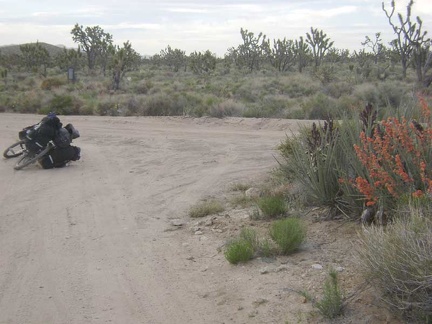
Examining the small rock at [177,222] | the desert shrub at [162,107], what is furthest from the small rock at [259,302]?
the desert shrub at [162,107]

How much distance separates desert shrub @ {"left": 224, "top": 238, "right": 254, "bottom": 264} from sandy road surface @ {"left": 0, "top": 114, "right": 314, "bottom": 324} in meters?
0.11

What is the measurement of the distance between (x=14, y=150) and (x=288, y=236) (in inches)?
381

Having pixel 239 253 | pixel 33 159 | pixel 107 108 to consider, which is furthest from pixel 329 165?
pixel 107 108

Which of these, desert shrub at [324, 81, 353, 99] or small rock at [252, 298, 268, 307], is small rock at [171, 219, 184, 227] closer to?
small rock at [252, 298, 268, 307]

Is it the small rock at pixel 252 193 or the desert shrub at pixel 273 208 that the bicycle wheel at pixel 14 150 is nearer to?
the small rock at pixel 252 193

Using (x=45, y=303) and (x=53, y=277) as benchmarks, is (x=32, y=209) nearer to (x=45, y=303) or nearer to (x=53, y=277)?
(x=53, y=277)

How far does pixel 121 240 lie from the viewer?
696cm

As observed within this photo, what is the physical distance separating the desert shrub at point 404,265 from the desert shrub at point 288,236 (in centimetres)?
128

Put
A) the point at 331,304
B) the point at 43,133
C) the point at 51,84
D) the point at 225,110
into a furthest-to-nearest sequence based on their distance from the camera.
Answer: the point at 51,84, the point at 225,110, the point at 43,133, the point at 331,304

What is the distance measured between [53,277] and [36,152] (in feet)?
21.2

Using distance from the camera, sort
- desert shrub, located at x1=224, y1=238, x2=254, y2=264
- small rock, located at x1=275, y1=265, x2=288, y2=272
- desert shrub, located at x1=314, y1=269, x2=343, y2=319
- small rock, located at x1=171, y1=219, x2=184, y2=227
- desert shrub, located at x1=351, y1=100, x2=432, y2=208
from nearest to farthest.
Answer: desert shrub, located at x1=314, y1=269, x2=343, y2=319 → desert shrub, located at x1=351, y1=100, x2=432, y2=208 → small rock, located at x1=275, y1=265, x2=288, y2=272 → desert shrub, located at x1=224, y1=238, x2=254, y2=264 → small rock, located at x1=171, y1=219, x2=184, y2=227

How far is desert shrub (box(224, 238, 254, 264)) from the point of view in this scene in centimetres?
574

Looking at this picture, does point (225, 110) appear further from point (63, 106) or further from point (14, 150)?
point (14, 150)

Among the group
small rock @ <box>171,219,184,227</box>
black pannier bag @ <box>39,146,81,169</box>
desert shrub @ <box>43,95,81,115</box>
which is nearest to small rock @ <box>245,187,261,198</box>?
small rock @ <box>171,219,184,227</box>
